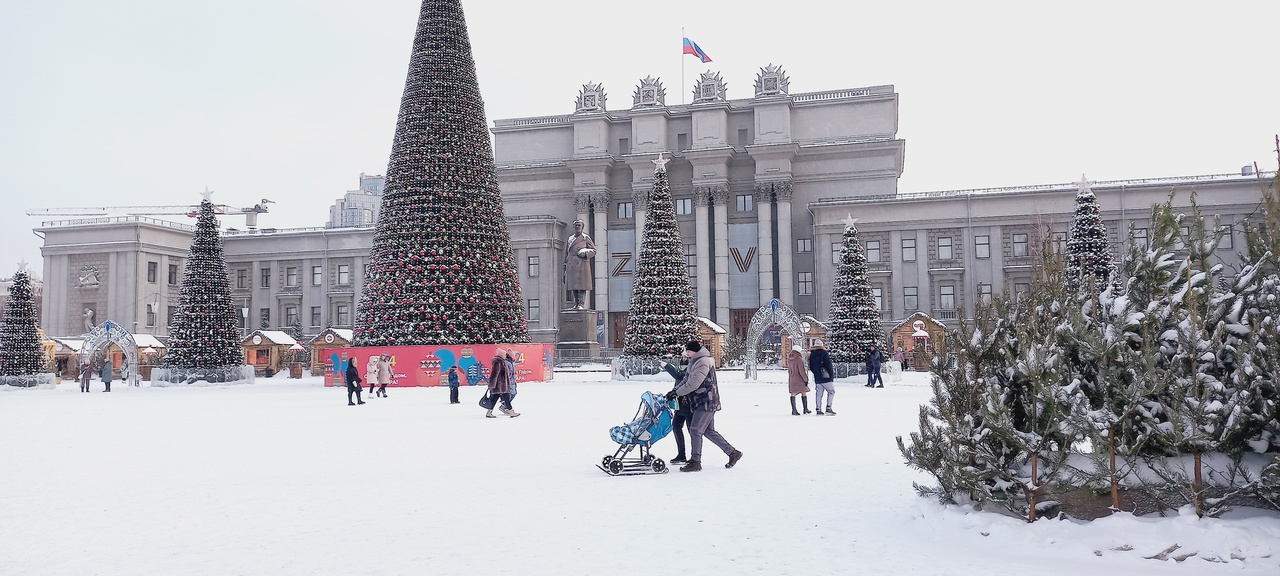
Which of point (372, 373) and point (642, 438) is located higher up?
point (372, 373)

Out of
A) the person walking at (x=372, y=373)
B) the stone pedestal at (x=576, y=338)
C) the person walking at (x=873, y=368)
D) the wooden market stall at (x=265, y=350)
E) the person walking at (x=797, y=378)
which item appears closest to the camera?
the person walking at (x=797, y=378)

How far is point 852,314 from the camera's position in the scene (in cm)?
3325

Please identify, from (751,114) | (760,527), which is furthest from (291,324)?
(760,527)

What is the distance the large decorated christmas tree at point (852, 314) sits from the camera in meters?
32.9

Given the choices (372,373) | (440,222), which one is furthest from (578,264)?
(372,373)

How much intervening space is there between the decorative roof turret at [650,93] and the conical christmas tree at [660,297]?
105 ft

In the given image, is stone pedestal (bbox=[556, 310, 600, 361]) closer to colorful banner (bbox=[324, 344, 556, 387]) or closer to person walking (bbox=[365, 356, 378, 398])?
colorful banner (bbox=[324, 344, 556, 387])

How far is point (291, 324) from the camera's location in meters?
71.1

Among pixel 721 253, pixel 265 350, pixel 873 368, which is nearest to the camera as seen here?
pixel 873 368

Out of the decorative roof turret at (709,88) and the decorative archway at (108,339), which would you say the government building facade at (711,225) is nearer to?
the decorative roof turret at (709,88)

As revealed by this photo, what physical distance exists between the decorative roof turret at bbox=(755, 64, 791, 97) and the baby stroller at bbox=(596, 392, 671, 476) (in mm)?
56066

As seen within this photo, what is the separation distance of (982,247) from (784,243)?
41.0ft

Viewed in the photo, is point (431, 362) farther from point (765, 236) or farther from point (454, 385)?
point (765, 236)

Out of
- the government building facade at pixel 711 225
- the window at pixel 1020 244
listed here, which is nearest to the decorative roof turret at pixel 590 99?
the government building facade at pixel 711 225
